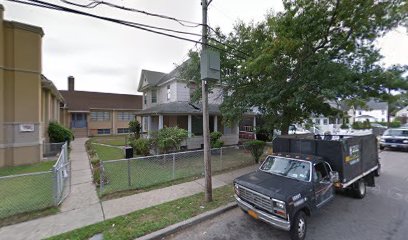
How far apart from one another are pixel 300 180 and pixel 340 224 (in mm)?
1459

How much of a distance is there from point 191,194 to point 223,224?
1.82 m

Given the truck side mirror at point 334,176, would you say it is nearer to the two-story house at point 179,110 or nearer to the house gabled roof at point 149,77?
the two-story house at point 179,110

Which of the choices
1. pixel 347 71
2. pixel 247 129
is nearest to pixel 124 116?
pixel 247 129

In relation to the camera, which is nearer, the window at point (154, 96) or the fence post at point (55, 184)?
the fence post at point (55, 184)

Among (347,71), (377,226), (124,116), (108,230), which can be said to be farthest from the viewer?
(124,116)

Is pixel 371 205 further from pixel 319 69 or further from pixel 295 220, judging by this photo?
pixel 319 69

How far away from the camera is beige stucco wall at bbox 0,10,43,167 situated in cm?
1001

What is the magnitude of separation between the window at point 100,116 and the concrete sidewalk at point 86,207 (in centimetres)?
2348

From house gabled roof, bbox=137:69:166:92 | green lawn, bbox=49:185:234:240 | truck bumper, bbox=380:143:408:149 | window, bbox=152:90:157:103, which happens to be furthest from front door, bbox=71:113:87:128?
truck bumper, bbox=380:143:408:149

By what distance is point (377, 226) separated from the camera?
467 centimetres

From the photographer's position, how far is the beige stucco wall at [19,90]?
394 inches

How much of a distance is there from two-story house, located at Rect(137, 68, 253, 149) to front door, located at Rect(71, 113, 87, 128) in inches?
532

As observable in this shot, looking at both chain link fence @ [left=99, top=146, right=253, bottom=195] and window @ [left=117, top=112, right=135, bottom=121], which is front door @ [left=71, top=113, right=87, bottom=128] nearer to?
window @ [left=117, top=112, right=135, bottom=121]

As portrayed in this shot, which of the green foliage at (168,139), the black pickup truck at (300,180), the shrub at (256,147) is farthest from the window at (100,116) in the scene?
the black pickup truck at (300,180)
